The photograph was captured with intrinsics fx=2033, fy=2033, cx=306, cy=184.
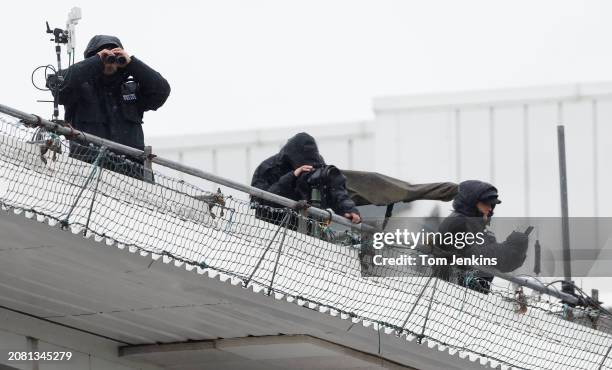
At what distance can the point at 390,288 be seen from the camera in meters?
17.6

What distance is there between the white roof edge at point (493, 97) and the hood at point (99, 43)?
628 inches

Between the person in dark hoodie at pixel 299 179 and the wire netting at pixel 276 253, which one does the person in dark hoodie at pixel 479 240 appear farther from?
the person in dark hoodie at pixel 299 179

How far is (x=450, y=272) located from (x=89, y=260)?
3.61 metres

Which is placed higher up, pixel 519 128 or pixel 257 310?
pixel 519 128

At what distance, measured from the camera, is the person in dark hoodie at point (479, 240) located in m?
18.0

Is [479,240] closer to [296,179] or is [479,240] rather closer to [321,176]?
[321,176]

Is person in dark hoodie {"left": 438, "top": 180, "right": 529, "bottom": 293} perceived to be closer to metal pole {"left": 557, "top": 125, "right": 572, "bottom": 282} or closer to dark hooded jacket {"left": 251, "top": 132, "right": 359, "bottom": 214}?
dark hooded jacket {"left": 251, "top": 132, "right": 359, "bottom": 214}

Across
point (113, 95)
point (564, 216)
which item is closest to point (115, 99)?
point (113, 95)

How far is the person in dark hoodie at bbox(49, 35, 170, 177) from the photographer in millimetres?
17203

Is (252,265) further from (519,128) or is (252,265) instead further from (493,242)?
(519,128)

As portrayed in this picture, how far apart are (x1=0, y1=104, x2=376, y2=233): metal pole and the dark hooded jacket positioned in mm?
742

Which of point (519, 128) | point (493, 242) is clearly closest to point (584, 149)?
point (519, 128)

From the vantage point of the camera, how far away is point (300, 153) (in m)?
19.2

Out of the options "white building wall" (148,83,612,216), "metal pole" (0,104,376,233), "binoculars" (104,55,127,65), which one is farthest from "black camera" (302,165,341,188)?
"white building wall" (148,83,612,216)
